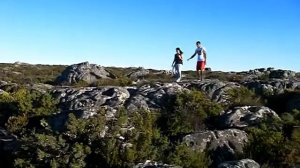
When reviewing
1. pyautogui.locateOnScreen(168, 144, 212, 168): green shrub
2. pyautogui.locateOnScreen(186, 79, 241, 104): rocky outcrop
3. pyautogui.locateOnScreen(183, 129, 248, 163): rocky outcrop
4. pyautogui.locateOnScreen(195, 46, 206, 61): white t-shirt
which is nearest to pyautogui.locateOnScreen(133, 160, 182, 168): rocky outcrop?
pyautogui.locateOnScreen(168, 144, 212, 168): green shrub

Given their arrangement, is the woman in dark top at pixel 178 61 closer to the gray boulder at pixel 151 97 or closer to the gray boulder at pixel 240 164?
the gray boulder at pixel 151 97

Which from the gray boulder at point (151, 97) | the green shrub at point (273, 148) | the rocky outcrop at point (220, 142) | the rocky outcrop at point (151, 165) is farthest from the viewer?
the gray boulder at point (151, 97)

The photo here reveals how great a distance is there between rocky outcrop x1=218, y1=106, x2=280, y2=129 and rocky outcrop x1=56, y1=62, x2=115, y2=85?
42.9 feet

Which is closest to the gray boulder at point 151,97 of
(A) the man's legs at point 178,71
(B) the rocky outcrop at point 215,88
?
(B) the rocky outcrop at point 215,88

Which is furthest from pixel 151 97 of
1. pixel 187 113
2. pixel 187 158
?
pixel 187 158

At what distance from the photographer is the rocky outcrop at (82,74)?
2894 centimetres

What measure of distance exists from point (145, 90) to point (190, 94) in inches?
83.5

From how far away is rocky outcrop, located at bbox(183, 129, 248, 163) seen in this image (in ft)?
47.0

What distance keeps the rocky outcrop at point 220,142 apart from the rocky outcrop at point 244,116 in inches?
36.8

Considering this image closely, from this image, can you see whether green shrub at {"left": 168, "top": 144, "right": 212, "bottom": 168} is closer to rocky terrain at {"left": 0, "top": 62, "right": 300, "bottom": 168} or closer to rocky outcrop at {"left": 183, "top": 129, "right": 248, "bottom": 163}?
rocky terrain at {"left": 0, "top": 62, "right": 300, "bottom": 168}

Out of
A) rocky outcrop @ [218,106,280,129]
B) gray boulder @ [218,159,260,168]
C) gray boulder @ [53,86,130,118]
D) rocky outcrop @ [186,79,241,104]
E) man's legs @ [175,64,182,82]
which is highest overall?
man's legs @ [175,64,182,82]

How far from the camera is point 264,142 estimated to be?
1394cm

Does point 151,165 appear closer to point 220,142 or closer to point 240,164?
point 240,164

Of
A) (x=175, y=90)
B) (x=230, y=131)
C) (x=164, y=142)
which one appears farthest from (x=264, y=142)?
(x=175, y=90)
